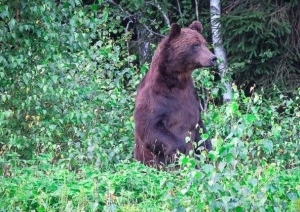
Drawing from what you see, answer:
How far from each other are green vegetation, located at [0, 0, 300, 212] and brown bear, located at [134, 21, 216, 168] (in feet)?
1.08

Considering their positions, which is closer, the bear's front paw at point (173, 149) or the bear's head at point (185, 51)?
the bear's front paw at point (173, 149)

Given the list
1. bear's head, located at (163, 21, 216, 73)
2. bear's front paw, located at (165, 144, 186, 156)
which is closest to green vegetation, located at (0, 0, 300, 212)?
bear's front paw, located at (165, 144, 186, 156)

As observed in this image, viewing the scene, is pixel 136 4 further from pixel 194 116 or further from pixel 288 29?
pixel 194 116

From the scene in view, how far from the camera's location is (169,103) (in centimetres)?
995

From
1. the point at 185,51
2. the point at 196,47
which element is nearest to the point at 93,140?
the point at 185,51

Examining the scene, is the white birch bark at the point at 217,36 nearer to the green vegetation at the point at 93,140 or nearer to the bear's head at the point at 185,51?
the green vegetation at the point at 93,140

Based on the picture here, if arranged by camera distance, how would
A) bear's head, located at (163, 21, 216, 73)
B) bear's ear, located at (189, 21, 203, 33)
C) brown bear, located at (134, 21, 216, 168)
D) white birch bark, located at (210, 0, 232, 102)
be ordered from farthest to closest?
white birch bark, located at (210, 0, 232, 102) < bear's ear, located at (189, 21, 203, 33) < bear's head, located at (163, 21, 216, 73) < brown bear, located at (134, 21, 216, 168)

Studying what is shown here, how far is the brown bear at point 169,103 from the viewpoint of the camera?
32.2 feet

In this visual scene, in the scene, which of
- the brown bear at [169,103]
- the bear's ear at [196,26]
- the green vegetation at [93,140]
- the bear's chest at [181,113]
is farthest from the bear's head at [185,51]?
the green vegetation at [93,140]

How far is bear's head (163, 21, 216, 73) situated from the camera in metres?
10.1

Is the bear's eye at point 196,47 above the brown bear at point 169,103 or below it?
above

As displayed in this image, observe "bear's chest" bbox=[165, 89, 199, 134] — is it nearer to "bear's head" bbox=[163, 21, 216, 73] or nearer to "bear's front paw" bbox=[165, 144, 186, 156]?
"bear's front paw" bbox=[165, 144, 186, 156]

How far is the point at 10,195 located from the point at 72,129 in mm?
4084

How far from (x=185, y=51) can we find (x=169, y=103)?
25.3 inches
